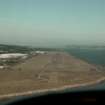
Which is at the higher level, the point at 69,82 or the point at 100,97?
the point at 100,97

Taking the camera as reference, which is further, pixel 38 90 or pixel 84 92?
pixel 38 90

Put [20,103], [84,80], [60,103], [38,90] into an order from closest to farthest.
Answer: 1. [20,103]
2. [60,103]
3. [38,90]
4. [84,80]

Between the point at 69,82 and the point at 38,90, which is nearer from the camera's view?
the point at 38,90

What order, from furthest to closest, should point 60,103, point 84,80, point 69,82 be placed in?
point 84,80 → point 69,82 → point 60,103

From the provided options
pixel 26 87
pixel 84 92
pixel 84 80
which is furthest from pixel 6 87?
pixel 84 92

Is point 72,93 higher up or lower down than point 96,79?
higher up

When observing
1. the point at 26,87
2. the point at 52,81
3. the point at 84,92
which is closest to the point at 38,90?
the point at 26,87

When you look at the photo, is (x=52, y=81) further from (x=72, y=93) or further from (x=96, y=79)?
(x=72, y=93)

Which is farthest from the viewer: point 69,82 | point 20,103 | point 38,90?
point 69,82

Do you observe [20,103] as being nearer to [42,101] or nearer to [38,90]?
[42,101]
